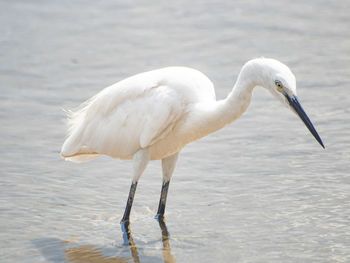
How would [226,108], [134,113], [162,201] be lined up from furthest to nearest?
[162,201] < [134,113] < [226,108]

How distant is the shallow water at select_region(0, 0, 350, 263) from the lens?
5988mm

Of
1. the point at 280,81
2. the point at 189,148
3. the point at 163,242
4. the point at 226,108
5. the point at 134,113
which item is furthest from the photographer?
the point at 189,148

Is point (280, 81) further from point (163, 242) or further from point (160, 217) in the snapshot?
point (160, 217)

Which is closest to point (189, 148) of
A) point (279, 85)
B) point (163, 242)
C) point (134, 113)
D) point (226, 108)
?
point (134, 113)

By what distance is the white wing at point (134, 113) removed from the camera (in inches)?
232

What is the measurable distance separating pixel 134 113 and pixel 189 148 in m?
2.21

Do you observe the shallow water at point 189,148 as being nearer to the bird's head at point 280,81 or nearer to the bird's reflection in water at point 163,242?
the bird's reflection in water at point 163,242

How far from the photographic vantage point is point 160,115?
586 cm

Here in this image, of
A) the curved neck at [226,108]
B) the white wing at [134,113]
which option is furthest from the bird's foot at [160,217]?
the curved neck at [226,108]

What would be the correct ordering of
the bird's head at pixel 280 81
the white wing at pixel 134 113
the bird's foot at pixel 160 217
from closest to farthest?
the bird's head at pixel 280 81
the white wing at pixel 134 113
the bird's foot at pixel 160 217

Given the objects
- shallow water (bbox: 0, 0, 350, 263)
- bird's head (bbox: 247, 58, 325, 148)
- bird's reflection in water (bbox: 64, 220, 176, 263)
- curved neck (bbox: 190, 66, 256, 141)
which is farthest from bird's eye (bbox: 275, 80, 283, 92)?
bird's reflection in water (bbox: 64, 220, 176, 263)

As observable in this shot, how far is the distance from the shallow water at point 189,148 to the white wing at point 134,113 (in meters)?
0.69

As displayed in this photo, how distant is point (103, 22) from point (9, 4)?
2.17 meters

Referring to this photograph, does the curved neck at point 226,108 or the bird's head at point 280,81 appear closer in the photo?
the bird's head at point 280,81
